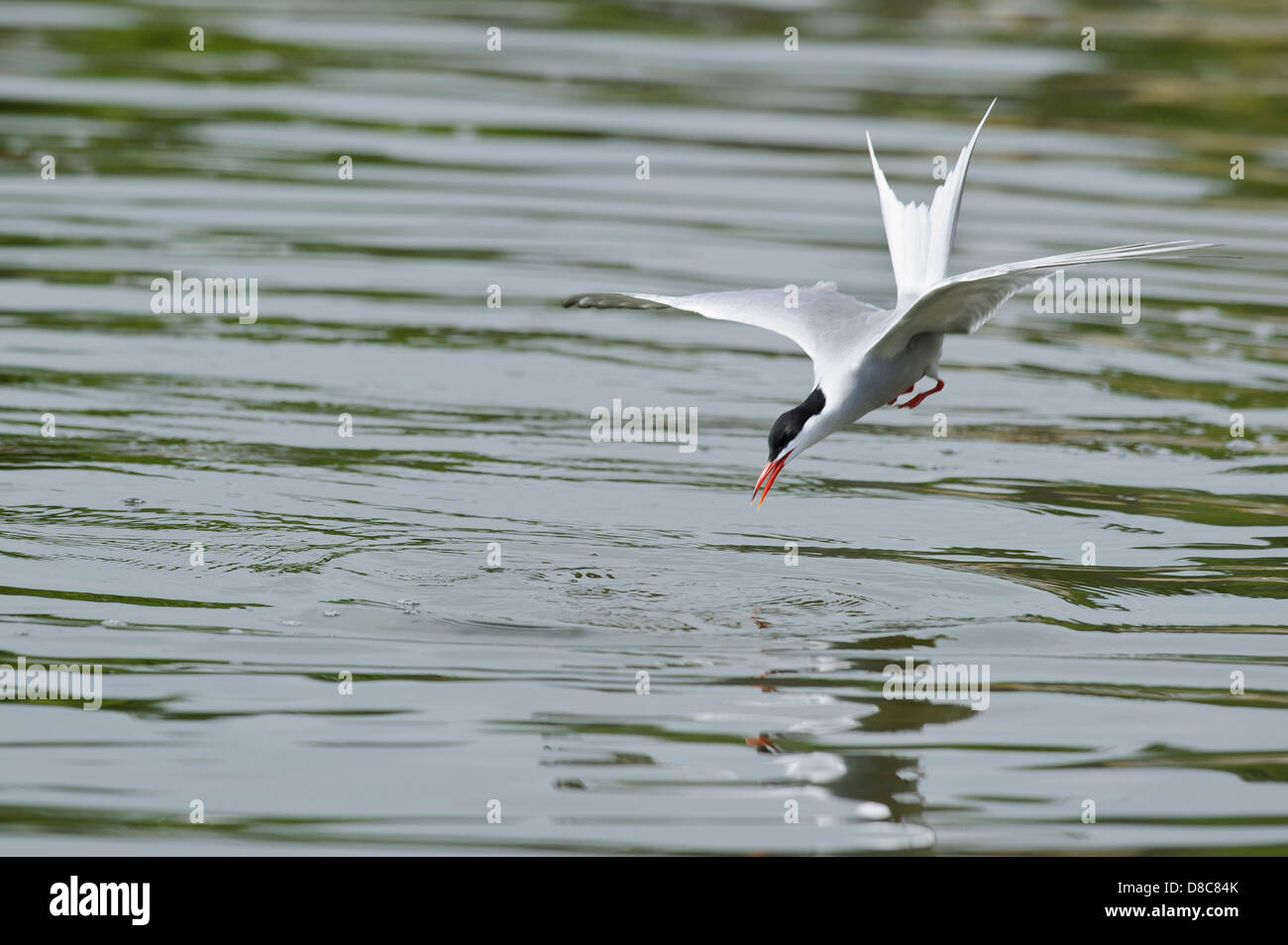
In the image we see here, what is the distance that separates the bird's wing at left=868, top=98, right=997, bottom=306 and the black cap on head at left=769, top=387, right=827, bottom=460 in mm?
497

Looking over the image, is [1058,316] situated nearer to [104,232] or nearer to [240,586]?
[104,232]

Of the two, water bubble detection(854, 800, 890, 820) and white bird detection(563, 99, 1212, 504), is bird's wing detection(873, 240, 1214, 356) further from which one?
water bubble detection(854, 800, 890, 820)

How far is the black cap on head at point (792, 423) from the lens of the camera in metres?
7.63

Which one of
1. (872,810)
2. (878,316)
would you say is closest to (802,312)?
(878,316)

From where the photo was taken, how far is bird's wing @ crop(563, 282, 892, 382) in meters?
8.05

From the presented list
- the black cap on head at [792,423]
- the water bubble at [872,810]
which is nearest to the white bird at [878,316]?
the black cap on head at [792,423]

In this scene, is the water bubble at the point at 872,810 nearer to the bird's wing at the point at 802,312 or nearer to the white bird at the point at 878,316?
the white bird at the point at 878,316

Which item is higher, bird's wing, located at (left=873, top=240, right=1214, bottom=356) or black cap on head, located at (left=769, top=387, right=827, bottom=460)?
bird's wing, located at (left=873, top=240, right=1214, bottom=356)

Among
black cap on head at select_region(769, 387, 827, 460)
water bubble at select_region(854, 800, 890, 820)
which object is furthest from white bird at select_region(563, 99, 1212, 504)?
water bubble at select_region(854, 800, 890, 820)

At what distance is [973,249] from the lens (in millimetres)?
14156

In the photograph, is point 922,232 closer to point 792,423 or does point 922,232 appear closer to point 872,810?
point 792,423

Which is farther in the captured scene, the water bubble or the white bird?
the white bird

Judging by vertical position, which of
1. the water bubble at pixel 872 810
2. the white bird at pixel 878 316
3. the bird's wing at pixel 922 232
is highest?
the bird's wing at pixel 922 232
